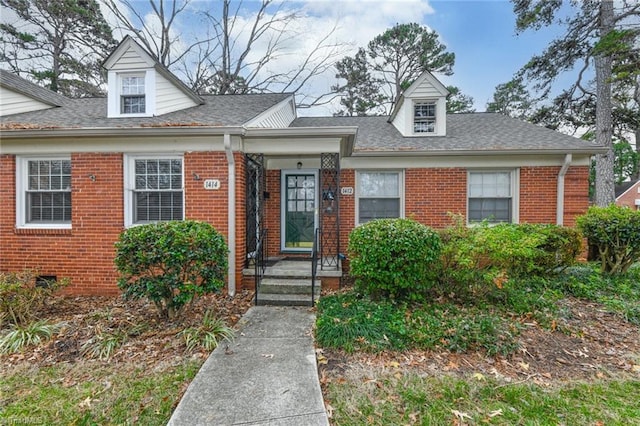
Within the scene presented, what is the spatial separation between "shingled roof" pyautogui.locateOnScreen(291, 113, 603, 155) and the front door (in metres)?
1.59

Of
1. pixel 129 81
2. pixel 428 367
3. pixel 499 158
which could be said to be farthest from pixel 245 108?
pixel 428 367

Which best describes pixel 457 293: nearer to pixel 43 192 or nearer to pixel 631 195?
pixel 43 192

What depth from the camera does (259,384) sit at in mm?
2873

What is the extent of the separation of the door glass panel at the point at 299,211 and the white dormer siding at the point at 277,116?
1.56 m

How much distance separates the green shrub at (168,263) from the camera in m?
4.01

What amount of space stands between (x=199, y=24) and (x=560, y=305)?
19.3 metres

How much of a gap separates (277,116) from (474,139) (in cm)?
554

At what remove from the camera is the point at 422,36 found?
691 inches

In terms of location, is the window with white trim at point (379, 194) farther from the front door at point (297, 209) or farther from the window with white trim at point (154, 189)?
Result: the window with white trim at point (154, 189)

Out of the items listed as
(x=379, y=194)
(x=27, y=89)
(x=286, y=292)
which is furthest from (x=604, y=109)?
(x=27, y=89)

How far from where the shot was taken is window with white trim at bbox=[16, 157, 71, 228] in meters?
5.97

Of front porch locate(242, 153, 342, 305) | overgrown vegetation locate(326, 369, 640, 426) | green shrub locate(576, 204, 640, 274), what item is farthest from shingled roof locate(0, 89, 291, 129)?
green shrub locate(576, 204, 640, 274)

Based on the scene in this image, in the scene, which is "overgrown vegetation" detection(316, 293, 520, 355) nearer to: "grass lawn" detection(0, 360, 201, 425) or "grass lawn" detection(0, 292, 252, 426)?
"grass lawn" detection(0, 292, 252, 426)

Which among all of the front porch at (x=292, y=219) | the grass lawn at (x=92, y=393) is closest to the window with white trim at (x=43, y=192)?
the front porch at (x=292, y=219)
